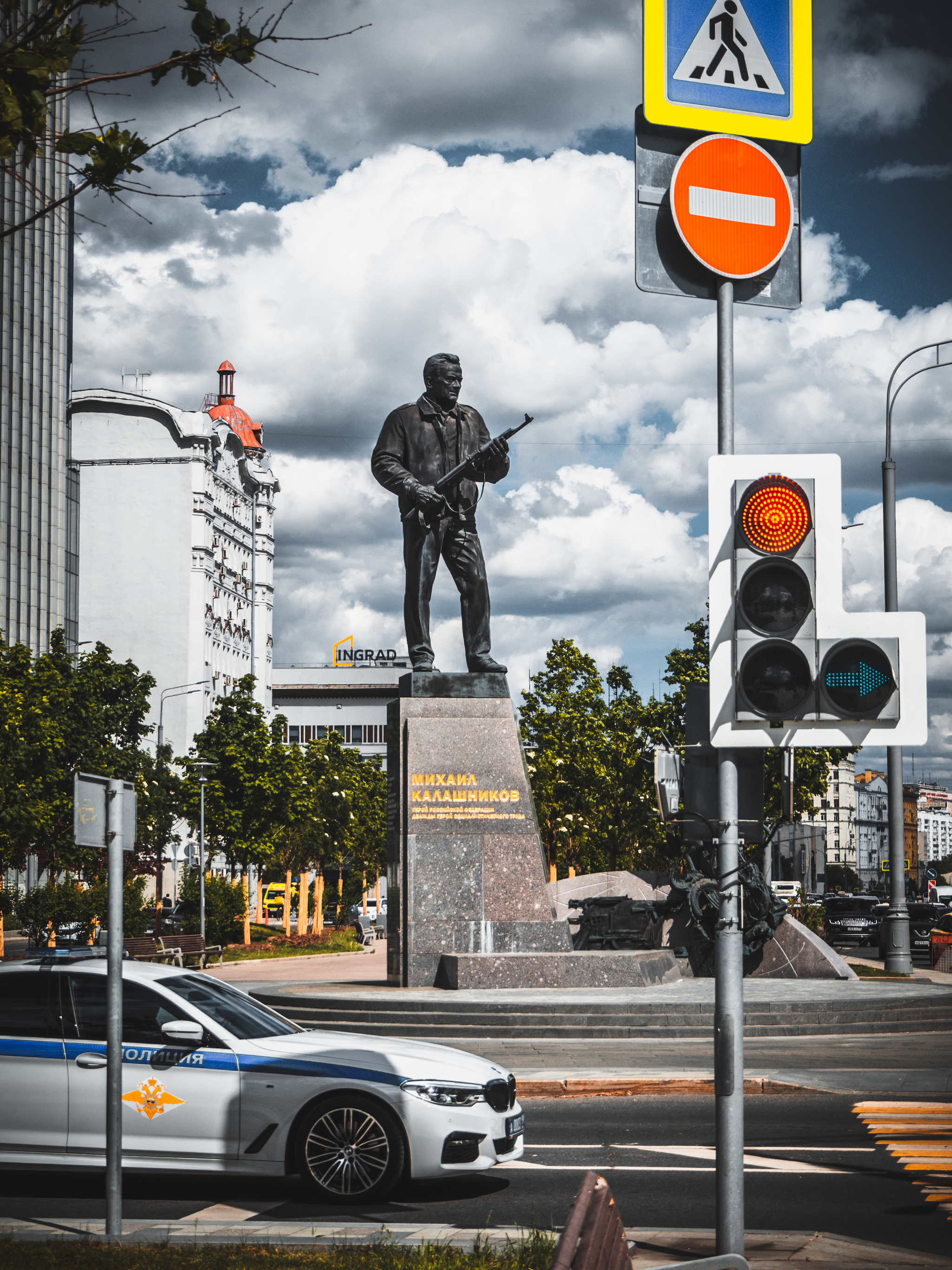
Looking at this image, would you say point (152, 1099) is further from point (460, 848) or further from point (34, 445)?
point (34, 445)

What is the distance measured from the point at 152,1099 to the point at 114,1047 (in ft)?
4.72

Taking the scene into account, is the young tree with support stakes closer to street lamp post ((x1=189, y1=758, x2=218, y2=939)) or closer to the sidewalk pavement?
street lamp post ((x1=189, y1=758, x2=218, y2=939))

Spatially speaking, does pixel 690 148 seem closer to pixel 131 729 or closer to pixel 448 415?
pixel 448 415

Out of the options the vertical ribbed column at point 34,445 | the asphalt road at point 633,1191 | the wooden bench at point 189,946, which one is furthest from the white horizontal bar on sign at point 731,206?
the vertical ribbed column at point 34,445

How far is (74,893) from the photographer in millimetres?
37281

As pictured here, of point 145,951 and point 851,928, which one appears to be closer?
point 145,951

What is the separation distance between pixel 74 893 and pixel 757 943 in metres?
20.6

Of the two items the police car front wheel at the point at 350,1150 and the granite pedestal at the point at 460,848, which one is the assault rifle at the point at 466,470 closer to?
the granite pedestal at the point at 460,848

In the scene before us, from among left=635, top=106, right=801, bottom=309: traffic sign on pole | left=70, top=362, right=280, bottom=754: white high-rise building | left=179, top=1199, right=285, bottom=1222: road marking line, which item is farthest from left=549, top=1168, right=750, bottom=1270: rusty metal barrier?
left=70, top=362, right=280, bottom=754: white high-rise building

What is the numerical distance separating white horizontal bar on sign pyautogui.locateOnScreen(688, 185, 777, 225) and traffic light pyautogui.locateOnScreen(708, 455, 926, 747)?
1199 millimetres

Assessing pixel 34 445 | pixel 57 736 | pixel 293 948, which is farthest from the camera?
pixel 34 445

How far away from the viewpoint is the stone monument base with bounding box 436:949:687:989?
59.0ft

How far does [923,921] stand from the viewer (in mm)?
45656

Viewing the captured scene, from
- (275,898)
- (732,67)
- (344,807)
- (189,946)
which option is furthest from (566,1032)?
(275,898)
